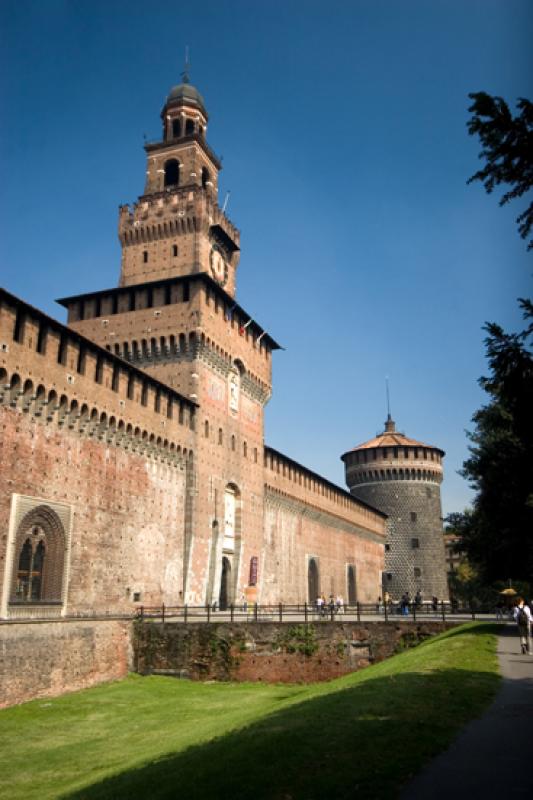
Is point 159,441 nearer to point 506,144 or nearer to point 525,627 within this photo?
point 525,627

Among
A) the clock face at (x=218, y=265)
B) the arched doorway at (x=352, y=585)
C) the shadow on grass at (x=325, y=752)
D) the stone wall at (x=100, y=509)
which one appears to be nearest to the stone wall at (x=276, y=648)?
the stone wall at (x=100, y=509)

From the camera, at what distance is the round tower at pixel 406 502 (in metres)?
57.3

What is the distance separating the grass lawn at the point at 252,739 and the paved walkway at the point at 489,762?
22 cm

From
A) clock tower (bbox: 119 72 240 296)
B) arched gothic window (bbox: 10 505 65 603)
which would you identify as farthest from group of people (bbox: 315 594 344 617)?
clock tower (bbox: 119 72 240 296)

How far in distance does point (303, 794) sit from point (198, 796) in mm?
1208

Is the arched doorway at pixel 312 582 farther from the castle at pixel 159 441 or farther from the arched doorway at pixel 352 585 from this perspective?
the arched doorway at pixel 352 585

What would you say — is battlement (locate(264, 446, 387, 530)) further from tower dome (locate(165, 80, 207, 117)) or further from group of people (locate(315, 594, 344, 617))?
tower dome (locate(165, 80, 207, 117))

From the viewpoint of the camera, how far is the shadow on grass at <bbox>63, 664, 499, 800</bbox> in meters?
6.65

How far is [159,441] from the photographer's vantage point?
27.2 m

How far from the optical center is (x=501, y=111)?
6.38 metres

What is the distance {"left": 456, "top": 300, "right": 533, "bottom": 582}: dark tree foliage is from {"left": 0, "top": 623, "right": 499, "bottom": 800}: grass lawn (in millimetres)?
2791

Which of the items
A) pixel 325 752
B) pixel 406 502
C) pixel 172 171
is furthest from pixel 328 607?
pixel 406 502

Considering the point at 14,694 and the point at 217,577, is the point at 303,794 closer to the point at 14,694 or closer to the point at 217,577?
the point at 14,694

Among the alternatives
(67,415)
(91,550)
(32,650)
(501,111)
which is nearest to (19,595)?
(32,650)
